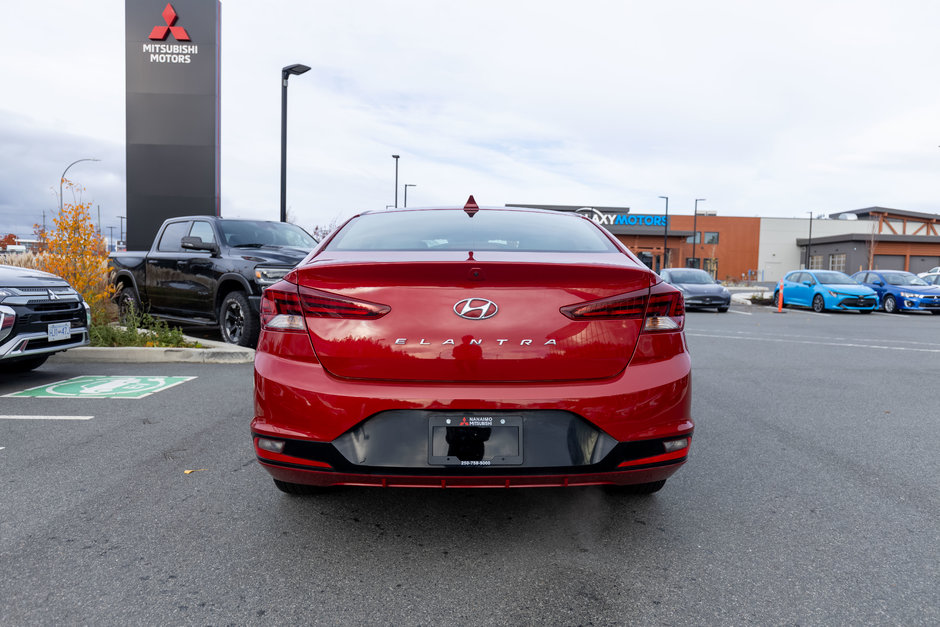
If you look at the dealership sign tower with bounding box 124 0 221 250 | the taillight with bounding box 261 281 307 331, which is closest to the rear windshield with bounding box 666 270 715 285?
the dealership sign tower with bounding box 124 0 221 250

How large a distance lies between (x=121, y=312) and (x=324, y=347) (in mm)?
9592

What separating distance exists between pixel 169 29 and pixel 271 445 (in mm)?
17629

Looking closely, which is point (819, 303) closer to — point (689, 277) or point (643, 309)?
point (689, 277)

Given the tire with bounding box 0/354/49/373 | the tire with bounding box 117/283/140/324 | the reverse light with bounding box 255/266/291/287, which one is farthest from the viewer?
the tire with bounding box 117/283/140/324

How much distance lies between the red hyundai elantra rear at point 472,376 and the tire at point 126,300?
8466mm

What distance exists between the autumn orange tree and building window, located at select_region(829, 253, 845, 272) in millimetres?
59564

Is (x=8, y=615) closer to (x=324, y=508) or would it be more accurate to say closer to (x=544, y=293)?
(x=324, y=508)

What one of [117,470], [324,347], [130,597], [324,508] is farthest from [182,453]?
[324,347]

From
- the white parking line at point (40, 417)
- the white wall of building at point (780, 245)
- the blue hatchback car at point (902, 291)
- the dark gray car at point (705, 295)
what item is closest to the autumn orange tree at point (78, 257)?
the white parking line at point (40, 417)

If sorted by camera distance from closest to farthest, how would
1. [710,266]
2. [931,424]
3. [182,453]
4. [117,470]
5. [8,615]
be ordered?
[8,615] → [117,470] → [182,453] → [931,424] → [710,266]

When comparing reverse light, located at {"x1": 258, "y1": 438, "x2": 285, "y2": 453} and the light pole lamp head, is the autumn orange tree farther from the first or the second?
reverse light, located at {"x1": 258, "y1": 438, "x2": 285, "y2": 453}

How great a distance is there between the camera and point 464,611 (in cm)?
234

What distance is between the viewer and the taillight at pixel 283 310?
2.70 metres

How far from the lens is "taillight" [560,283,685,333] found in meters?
2.60
